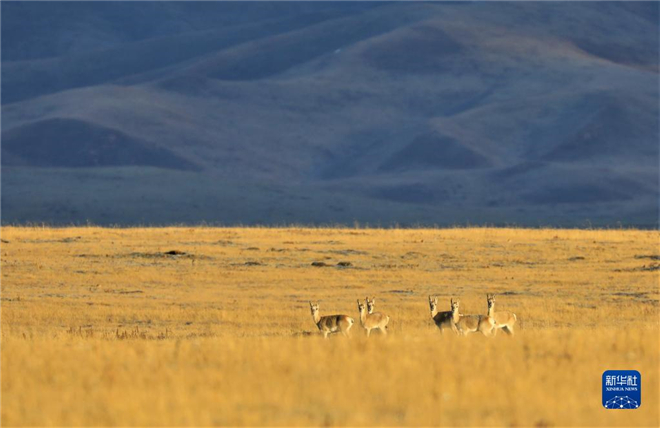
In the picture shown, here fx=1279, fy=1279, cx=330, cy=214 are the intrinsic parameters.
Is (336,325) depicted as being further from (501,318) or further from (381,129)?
(381,129)

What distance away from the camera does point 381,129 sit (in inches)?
5817

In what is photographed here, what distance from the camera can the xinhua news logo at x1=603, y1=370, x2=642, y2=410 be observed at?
36.1 ft

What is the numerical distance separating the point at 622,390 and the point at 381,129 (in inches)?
5392

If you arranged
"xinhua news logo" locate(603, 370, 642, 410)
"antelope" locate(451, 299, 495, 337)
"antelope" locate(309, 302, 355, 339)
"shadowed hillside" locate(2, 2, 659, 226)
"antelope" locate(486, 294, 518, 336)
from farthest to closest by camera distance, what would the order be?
"shadowed hillside" locate(2, 2, 659, 226)
"antelope" locate(486, 294, 518, 336)
"antelope" locate(309, 302, 355, 339)
"antelope" locate(451, 299, 495, 337)
"xinhua news logo" locate(603, 370, 642, 410)

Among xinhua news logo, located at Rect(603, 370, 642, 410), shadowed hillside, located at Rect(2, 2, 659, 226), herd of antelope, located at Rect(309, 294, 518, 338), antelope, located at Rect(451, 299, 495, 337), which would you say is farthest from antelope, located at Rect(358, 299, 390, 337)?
shadowed hillside, located at Rect(2, 2, 659, 226)

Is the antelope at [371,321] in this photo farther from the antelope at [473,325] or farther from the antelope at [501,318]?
the antelope at [501,318]

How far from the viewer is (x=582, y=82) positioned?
15212cm

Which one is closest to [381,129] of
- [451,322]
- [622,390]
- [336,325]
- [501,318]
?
[501,318]

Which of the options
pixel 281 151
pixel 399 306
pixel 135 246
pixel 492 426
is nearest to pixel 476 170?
pixel 281 151

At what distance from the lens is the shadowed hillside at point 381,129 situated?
9875 cm

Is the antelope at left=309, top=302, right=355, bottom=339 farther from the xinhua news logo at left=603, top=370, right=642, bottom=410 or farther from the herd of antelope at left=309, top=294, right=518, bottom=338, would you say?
the xinhua news logo at left=603, top=370, right=642, bottom=410

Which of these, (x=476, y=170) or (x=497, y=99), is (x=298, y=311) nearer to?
(x=476, y=170)

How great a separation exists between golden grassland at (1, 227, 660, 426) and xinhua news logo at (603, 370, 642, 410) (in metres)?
0.12

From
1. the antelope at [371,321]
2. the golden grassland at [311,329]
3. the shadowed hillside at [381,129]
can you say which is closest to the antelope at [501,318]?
the golden grassland at [311,329]
